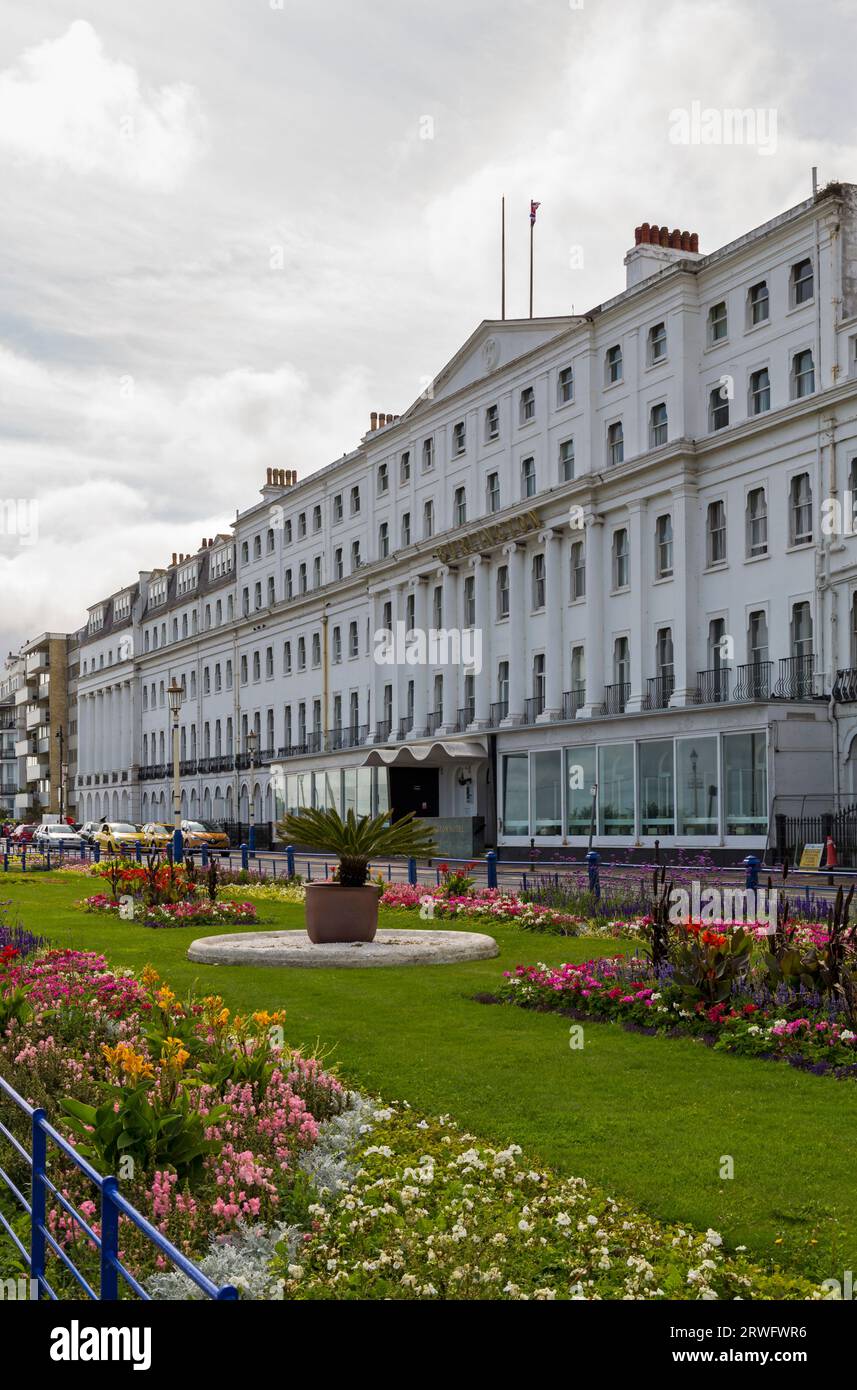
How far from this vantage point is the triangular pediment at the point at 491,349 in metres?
53.2

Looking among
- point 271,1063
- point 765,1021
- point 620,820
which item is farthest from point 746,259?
point 271,1063

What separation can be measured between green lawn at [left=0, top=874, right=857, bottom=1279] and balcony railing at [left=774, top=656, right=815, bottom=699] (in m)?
24.5

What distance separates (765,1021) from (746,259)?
115 feet

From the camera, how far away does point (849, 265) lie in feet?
128

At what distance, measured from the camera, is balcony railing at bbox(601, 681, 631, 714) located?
47.3m

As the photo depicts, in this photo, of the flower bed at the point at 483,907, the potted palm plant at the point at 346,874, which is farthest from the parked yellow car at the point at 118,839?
the potted palm plant at the point at 346,874

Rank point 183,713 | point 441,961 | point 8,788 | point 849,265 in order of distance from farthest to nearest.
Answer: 1. point 8,788
2. point 183,713
3. point 849,265
4. point 441,961

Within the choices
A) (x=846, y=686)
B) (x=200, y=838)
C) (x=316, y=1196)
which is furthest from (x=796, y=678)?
(x=316, y=1196)

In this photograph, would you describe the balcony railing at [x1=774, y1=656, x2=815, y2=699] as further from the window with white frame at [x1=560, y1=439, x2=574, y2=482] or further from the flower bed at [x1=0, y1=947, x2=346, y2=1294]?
the flower bed at [x1=0, y1=947, x2=346, y2=1294]

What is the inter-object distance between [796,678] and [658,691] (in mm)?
6281

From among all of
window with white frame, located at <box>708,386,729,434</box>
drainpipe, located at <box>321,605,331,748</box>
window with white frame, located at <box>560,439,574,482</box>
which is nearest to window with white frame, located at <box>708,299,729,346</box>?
window with white frame, located at <box>708,386,729,434</box>

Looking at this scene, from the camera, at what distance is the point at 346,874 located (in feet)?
63.0

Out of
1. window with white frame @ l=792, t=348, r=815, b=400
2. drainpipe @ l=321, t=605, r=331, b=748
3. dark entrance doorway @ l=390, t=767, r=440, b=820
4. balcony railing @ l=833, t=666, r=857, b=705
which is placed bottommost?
dark entrance doorway @ l=390, t=767, r=440, b=820

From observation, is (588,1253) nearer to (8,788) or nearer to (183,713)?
(183,713)
